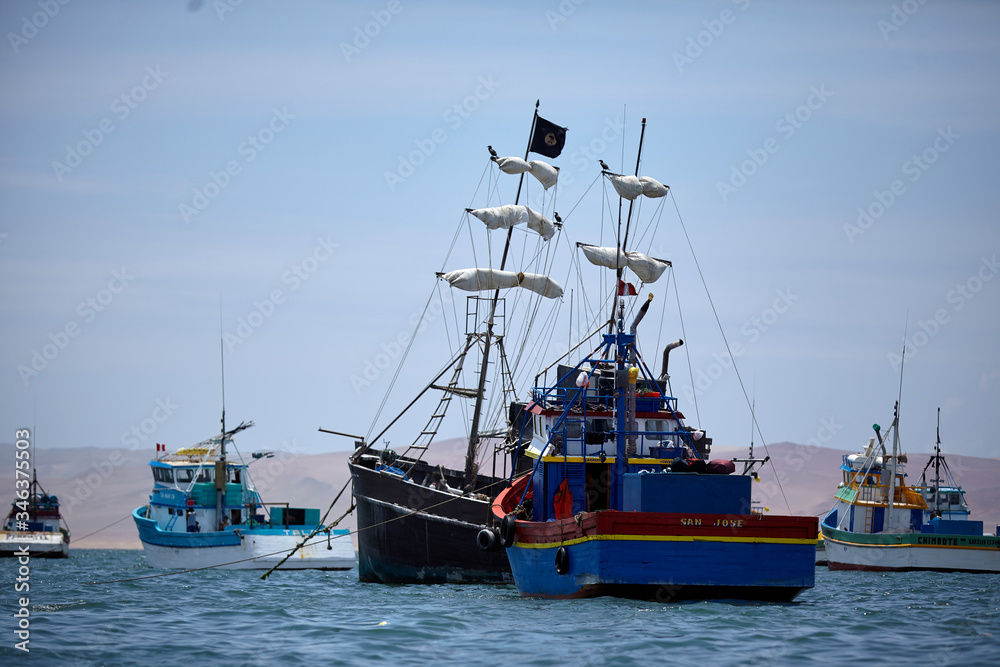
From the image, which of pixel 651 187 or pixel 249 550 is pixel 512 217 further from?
pixel 249 550

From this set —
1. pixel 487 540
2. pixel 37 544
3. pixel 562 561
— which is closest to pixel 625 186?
pixel 487 540

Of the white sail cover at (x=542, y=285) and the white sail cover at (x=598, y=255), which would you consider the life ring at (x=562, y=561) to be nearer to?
Answer: the white sail cover at (x=598, y=255)

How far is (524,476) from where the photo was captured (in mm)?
39812

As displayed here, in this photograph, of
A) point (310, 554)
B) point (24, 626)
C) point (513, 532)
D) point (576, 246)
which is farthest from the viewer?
point (310, 554)

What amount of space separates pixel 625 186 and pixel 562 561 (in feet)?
50.6

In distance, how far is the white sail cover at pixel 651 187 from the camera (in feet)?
140

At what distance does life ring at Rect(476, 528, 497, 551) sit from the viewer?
3644 centimetres

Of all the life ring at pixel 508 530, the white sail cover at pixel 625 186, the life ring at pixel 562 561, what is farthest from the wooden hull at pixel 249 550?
the life ring at pixel 562 561

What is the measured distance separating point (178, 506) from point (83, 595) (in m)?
26.6

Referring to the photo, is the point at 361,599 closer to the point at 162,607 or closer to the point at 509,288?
the point at 162,607

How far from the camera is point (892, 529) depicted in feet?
205

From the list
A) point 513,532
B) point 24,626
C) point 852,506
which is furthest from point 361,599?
point 852,506

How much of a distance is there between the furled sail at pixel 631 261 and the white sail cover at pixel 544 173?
7091mm

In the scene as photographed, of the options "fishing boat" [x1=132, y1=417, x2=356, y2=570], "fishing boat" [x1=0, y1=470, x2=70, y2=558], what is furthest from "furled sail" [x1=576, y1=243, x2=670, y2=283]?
"fishing boat" [x1=0, y1=470, x2=70, y2=558]
